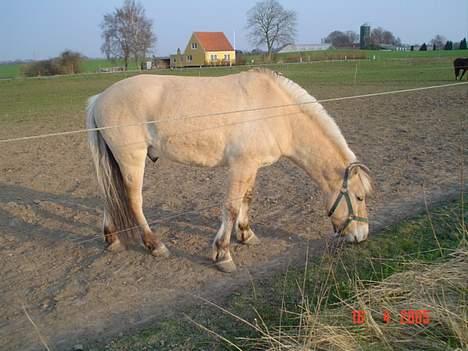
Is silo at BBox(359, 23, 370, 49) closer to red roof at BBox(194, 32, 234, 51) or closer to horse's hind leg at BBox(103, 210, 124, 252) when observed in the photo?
red roof at BBox(194, 32, 234, 51)

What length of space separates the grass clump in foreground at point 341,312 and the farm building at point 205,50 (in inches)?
2174

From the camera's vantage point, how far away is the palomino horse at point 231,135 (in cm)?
394

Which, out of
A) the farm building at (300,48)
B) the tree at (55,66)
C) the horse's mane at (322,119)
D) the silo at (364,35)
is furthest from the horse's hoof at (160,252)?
the silo at (364,35)

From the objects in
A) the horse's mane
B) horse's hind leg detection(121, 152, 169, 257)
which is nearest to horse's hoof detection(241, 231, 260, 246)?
horse's hind leg detection(121, 152, 169, 257)

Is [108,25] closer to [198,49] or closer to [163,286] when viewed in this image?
[198,49]

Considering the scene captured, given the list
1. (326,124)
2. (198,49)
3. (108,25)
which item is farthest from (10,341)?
(198,49)

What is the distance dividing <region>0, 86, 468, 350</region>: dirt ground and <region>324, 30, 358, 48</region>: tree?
87.6 meters

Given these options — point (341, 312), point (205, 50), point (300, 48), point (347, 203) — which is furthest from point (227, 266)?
point (300, 48)

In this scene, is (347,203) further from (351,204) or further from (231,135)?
(231,135)

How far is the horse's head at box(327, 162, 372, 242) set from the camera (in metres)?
3.92

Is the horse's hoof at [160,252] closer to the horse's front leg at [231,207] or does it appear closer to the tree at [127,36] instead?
the horse's front leg at [231,207]

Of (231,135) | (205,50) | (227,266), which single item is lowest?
(227,266)

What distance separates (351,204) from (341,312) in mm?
1419
